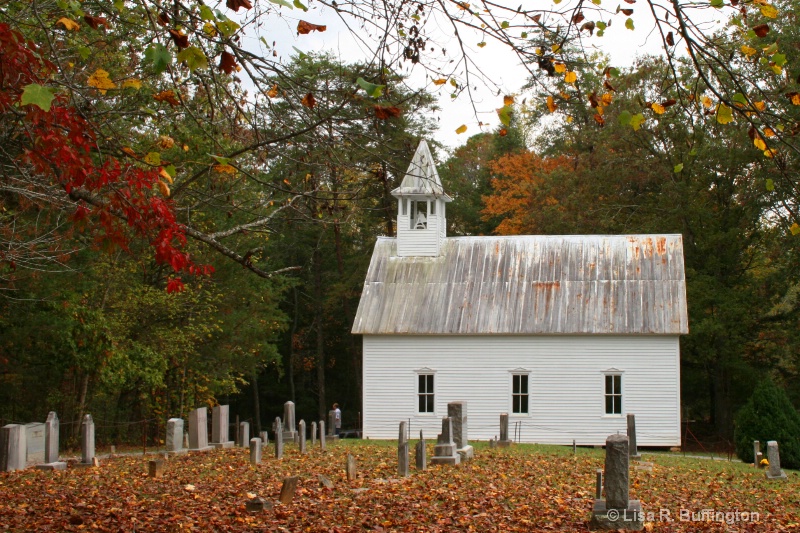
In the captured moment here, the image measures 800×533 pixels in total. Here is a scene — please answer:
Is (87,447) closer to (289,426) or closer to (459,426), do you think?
(289,426)

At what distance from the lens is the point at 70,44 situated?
13695 millimetres

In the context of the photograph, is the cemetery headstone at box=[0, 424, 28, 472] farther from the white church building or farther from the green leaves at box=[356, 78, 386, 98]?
the white church building

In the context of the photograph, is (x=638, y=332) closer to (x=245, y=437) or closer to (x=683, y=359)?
(x=683, y=359)

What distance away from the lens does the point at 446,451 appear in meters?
17.5

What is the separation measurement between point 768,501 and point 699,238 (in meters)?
22.5

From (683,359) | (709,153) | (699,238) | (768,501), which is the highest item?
(709,153)

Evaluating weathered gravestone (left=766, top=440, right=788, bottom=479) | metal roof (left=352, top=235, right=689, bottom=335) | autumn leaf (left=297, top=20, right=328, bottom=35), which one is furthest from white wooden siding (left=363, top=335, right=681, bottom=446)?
autumn leaf (left=297, top=20, right=328, bottom=35)

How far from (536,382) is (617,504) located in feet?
58.1

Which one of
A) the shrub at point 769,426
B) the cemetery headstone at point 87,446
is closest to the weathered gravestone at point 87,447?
the cemetery headstone at point 87,446

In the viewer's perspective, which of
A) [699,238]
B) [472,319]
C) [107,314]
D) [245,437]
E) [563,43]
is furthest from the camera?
[699,238]

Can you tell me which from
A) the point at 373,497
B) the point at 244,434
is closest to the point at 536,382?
the point at 244,434

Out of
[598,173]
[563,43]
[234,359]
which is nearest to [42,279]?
[234,359]

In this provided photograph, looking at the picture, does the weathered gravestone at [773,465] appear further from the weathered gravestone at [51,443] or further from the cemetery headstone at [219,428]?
the weathered gravestone at [51,443]

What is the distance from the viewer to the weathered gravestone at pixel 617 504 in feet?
34.2
